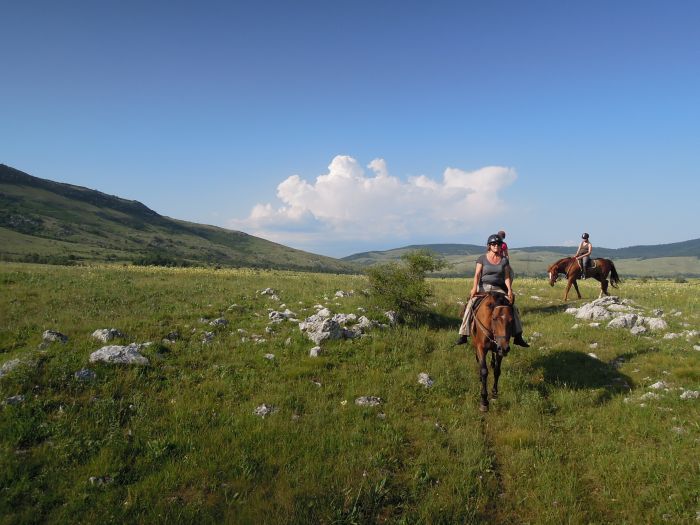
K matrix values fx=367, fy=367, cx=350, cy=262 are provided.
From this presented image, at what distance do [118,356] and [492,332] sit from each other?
1094 cm

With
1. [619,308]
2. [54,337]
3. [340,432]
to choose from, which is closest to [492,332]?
[340,432]

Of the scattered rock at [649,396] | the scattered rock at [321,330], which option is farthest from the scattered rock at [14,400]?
the scattered rock at [649,396]

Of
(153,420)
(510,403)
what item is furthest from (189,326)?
(510,403)

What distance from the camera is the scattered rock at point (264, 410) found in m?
8.92

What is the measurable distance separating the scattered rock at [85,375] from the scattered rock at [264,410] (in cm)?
453

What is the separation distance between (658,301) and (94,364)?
89.7 feet

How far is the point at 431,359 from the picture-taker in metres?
13.2

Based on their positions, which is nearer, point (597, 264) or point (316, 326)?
point (316, 326)

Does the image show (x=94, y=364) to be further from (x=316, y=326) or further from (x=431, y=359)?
(x=431, y=359)

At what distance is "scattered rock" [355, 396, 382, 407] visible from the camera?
32.1 ft

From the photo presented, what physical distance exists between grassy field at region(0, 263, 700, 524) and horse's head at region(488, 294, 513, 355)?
1613mm

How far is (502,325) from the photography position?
10.4m

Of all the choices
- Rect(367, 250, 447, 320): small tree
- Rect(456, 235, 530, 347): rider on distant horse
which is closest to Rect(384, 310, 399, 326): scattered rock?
Rect(367, 250, 447, 320): small tree

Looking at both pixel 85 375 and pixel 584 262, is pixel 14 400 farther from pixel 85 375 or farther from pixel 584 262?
pixel 584 262
